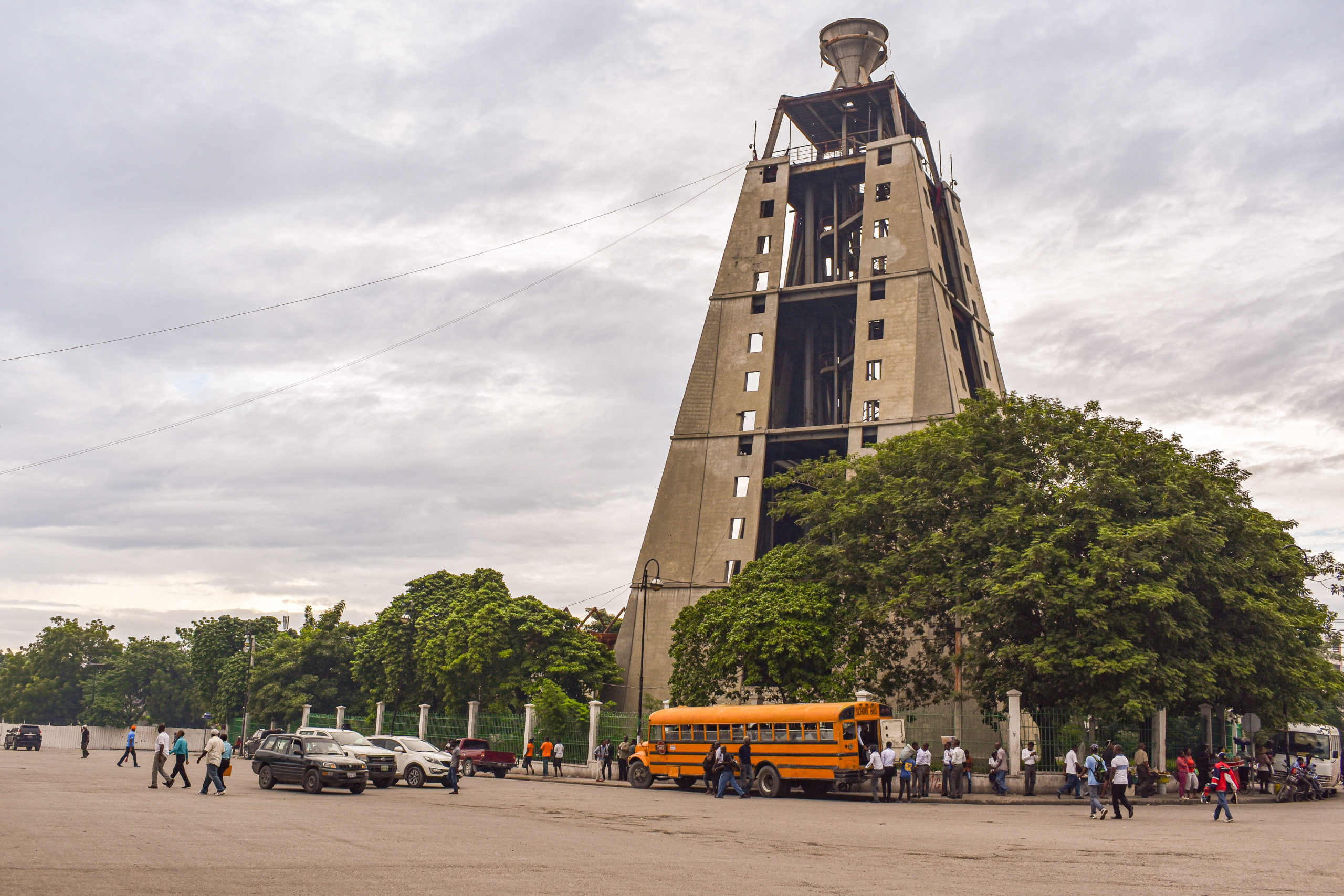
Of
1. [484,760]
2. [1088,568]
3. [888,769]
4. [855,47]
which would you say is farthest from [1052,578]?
[855,47]

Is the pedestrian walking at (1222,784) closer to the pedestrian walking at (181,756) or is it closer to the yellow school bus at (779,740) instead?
the yellow school bus at (779,740)

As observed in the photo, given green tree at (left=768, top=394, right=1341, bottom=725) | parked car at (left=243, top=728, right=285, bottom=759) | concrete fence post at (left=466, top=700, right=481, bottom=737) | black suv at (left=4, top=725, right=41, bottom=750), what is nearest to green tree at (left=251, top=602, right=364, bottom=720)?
parked car at (left=243, top=728, right=285, bottom=759)

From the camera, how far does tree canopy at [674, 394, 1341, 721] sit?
3194cm

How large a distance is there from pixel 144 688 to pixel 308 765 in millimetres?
91758

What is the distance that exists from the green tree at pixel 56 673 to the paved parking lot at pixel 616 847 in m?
95.2

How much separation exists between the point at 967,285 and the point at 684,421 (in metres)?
19.8

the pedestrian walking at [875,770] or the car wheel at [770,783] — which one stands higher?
the pedestrian walking at [875,770]

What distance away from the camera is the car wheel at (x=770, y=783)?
30438mm

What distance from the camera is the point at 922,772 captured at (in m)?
30.7

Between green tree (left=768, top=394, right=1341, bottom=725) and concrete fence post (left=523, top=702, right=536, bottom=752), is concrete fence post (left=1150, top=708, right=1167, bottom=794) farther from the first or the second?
concrete fence post (left=523, top=702, right=536, bottom=752)

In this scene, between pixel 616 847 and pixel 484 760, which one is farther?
pixel 484 760

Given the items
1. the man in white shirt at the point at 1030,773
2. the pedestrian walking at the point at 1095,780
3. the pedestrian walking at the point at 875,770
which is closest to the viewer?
the pedestrian walking at the point at 1095,780

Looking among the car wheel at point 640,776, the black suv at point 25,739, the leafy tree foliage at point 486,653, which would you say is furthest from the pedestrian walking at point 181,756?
the black suv at point 25,739

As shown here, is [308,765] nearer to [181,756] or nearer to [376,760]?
[181,756]
